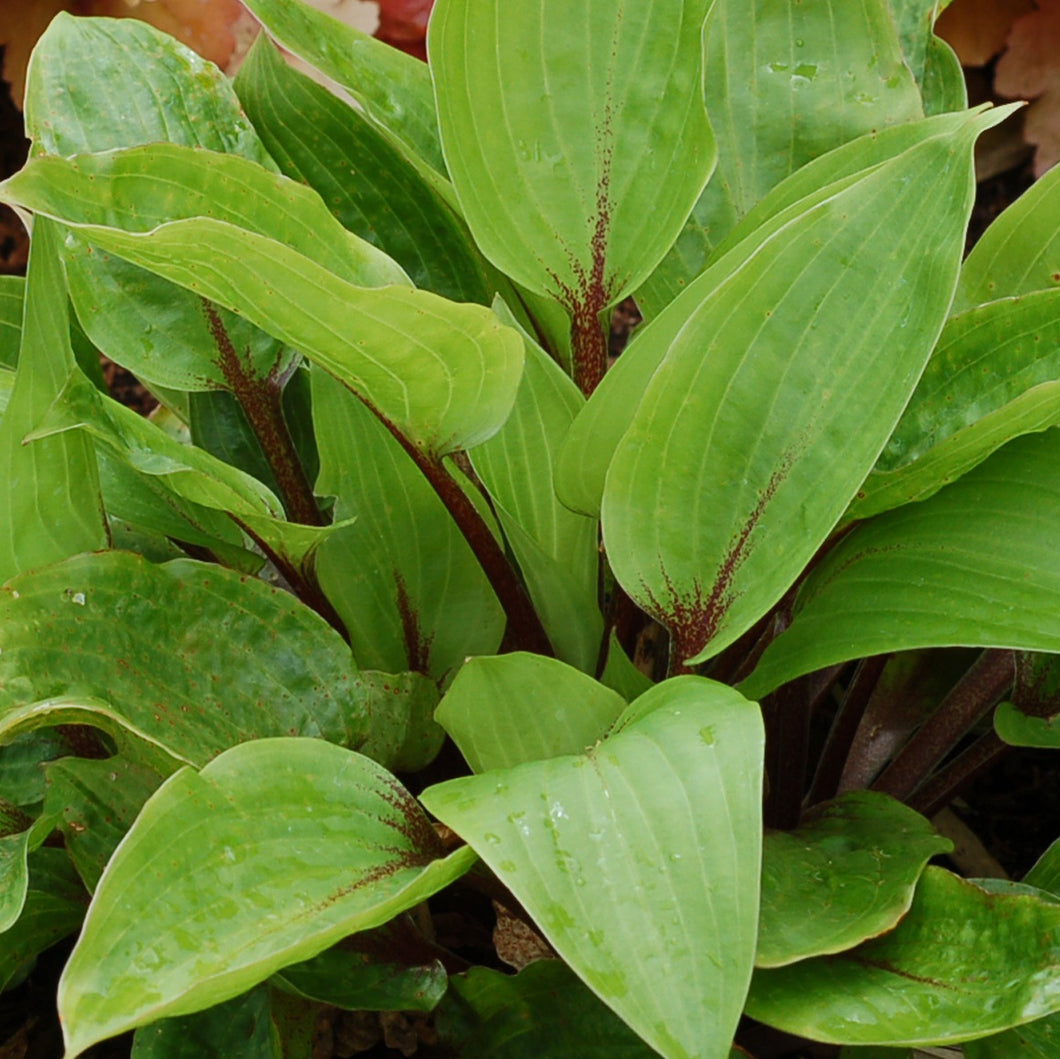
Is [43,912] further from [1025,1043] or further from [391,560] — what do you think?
[1025,1043]

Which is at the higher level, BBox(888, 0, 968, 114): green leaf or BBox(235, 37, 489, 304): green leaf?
BBox(888, 0, 968, 114): green leaf

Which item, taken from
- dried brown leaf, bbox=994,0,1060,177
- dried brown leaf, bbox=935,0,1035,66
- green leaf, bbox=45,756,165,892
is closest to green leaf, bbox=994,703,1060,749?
green leaf, bbox=45,756,165,892

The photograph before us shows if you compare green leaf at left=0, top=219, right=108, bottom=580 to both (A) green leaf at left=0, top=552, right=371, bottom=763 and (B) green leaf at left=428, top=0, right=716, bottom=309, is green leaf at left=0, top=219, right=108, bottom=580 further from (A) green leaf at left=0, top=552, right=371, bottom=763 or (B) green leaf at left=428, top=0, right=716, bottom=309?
(B) green leaf at left=428, top=0, right=716, bottom=309

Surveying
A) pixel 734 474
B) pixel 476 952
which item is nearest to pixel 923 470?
pixel 734 474

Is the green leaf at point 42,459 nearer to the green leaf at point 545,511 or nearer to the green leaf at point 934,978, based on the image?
the green leaf at point 545,511

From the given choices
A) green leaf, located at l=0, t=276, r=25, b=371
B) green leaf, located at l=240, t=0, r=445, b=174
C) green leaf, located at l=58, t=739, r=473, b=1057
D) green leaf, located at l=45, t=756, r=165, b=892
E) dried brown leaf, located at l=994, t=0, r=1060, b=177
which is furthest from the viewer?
dried brown leaf, located at l=994, t=0, r=1060, b=177

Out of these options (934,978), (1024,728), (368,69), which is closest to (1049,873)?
(1024,728)

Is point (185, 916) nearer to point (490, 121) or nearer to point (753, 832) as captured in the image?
point (753, 832)
